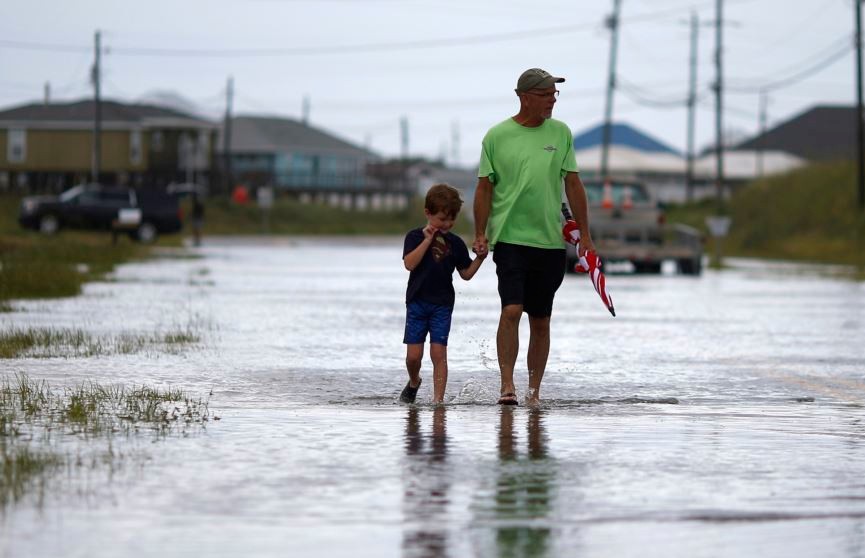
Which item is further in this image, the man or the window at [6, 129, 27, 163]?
the window at [6, 129, 27, 163]

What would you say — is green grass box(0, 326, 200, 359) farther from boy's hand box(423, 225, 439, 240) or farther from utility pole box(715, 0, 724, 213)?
utility pole box(715, 0, 724, 213)

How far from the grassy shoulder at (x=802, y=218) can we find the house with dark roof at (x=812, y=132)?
71.5 meters

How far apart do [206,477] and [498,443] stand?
1757 millimetres

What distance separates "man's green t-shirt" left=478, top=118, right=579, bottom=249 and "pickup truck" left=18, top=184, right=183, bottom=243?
163 feet

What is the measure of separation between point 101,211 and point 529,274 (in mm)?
51496

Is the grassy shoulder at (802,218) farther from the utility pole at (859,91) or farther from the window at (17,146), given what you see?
the window at (17,146)

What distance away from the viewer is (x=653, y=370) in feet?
45.4

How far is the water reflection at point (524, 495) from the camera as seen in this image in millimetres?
6254

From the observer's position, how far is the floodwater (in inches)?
252

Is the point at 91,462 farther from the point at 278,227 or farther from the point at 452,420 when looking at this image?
the point at 278,227

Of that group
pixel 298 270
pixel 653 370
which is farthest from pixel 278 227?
pixel 653 370

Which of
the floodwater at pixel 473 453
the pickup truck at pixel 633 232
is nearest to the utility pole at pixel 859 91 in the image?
the pickup truck at pixel 633 232

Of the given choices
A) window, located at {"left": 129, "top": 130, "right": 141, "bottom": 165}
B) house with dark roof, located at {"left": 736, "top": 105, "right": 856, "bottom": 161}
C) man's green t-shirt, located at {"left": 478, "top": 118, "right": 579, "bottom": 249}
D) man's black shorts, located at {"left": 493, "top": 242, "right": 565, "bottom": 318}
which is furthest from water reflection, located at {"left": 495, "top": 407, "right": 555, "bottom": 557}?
house with dark roof, located at {"left": 736, "top": 105, "right": 856, "bottom": 161}

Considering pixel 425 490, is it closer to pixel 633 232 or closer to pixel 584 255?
pixel 584 255
